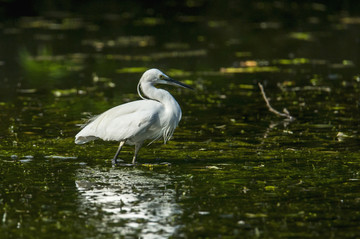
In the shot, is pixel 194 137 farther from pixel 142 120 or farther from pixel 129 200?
pixel 129 200

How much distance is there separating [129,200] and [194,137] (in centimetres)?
406

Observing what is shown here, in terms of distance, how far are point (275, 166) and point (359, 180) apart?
1264 mm

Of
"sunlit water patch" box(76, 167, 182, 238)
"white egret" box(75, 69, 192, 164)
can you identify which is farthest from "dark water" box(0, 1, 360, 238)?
"white egret" box(75, 69, 192, 164)

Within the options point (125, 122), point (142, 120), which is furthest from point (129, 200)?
point (125, 122)

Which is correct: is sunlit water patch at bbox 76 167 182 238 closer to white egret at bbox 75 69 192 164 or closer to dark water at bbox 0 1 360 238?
dark water at bbox 0 1 360 238

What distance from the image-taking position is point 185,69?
791 inches

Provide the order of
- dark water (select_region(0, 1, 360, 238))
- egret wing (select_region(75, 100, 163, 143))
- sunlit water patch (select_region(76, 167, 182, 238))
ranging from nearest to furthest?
1. sunlit water patch (select_region(76, 167, 182, 238))
2. dark water (select_region(0, 1, 360, 238))
3. egret wing (select_region(75, 100, 163, 143))

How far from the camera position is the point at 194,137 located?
12.4 metres

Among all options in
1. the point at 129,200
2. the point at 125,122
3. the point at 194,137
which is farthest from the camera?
the point at 194,137

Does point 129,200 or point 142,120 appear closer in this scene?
point 129,200

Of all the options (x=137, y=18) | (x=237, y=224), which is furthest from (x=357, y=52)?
(x=237, y=224)

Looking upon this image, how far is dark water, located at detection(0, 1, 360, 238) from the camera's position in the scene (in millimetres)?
7750

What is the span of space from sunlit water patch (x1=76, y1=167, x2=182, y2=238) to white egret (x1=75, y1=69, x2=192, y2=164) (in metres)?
0.54

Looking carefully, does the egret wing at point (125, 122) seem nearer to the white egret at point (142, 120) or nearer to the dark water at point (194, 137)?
the white egret at point (142, 120)
